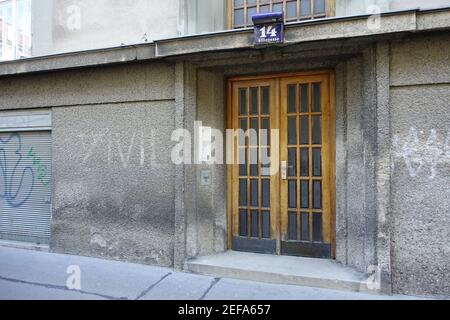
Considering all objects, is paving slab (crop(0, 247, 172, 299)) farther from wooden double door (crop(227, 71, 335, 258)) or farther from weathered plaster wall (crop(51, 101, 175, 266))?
wooden double door (crop(227, 71, 335, 258))

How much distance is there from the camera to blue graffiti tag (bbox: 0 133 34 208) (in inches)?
253

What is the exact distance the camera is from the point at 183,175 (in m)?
5.10

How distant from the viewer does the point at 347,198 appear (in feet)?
15.9

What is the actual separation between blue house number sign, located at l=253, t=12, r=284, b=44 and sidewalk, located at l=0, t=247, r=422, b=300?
3068 mm

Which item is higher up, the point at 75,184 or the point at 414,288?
the point at 75,184

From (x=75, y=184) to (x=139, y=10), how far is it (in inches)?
118

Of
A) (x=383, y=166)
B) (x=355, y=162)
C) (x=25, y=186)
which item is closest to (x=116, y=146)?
(x=25, y=186)

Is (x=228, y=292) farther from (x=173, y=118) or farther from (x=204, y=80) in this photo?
(x=204, y=80)

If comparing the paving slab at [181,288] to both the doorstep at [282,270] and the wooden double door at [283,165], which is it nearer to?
the doorstep at [282,270]

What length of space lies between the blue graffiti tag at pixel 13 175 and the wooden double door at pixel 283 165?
12.3ft

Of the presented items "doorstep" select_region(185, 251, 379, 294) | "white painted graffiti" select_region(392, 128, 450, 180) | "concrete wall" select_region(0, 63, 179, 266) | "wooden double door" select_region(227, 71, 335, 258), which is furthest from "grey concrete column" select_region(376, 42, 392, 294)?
"concrete wall" select_region(0, 63, 179, 266)

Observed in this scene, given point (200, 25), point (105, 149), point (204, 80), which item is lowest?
point (105, 149)

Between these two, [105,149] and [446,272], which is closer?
[446,272]

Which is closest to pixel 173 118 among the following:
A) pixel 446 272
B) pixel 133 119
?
pixel 133 119
